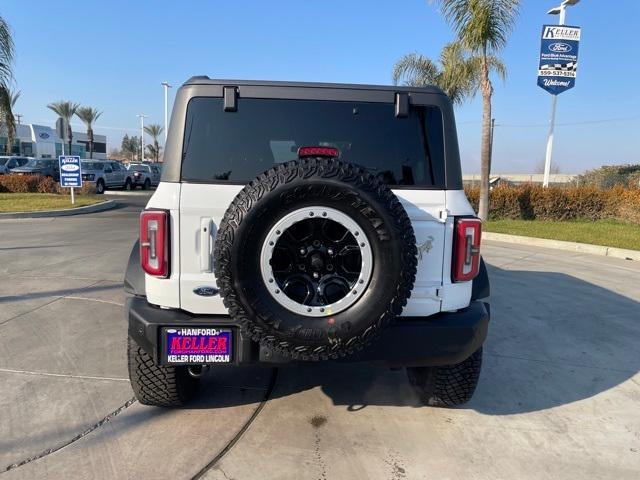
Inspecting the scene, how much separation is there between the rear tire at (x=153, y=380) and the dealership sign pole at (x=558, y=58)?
15.8m

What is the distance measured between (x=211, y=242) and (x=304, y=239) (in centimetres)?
54

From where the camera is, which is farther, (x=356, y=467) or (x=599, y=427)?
(x=599, y=427)

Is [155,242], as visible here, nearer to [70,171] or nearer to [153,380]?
[153,380]

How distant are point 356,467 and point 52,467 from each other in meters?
1.66

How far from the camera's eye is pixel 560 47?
15031 millimetres

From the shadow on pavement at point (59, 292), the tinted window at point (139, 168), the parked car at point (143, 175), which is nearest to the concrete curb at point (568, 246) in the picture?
the shadow on pavement at point (59, 292)

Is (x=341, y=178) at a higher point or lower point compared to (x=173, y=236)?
higher

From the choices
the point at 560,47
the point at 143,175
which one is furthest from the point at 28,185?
the point at 560,47

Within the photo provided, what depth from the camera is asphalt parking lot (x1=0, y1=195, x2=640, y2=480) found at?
270cm

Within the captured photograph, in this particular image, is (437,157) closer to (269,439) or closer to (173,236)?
(173,236)

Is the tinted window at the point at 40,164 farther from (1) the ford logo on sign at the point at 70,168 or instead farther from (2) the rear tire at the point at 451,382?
(2) the rear tire at the point at 451,382

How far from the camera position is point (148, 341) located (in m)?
2.63

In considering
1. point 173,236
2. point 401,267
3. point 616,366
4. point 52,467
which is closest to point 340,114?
point 401,267

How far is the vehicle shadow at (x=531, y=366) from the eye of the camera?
3.56m
